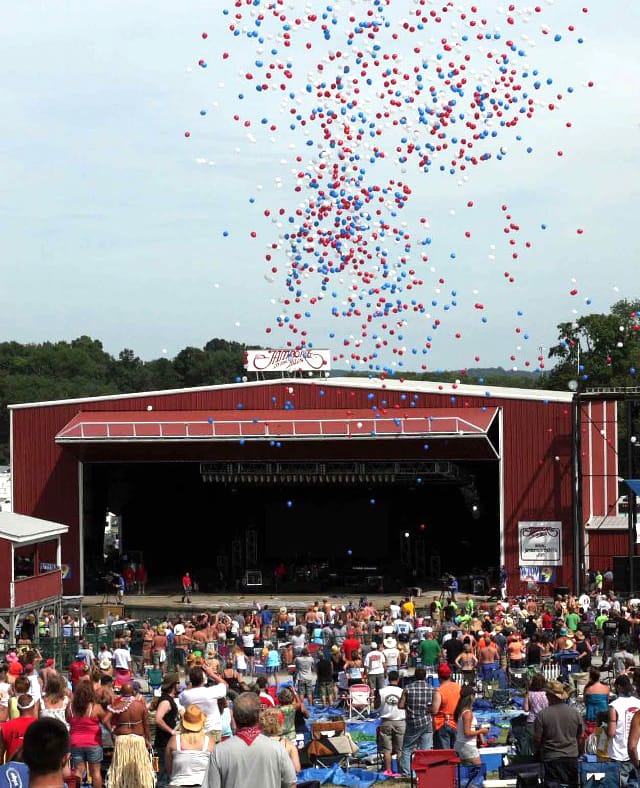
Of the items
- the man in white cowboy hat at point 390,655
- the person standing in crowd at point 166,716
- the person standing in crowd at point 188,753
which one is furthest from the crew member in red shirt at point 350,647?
the person standing in crowd at point 188,753

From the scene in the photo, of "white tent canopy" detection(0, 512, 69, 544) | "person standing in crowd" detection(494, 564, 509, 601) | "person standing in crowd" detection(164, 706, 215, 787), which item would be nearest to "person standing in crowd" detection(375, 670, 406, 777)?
"person standing in crowd" detection(164, 706, 215, 787)

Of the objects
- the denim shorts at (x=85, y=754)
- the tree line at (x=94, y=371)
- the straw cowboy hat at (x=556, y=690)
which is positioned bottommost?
the denim shorts at (x=85, y=754)

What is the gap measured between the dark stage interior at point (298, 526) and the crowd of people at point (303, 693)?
13520mm

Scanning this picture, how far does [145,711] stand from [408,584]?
92.9 ft

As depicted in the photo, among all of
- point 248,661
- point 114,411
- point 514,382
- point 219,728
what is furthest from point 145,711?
point 514,382

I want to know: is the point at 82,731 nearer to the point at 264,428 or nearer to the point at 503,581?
the point at 264,428

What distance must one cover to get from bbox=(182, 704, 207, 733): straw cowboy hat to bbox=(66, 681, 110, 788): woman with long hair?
996 millimetres

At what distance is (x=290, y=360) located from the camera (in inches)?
1527

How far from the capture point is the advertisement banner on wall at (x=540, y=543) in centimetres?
3562

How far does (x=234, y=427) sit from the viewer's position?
3609 centimetres

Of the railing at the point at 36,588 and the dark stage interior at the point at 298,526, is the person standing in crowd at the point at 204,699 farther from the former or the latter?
the dark stage interior at the point at 298,526

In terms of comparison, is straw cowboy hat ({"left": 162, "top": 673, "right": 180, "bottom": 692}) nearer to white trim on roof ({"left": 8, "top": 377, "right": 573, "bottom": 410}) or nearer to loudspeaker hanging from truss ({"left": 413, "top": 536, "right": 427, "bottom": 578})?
white trim on roof ({"left": 8, "top": 377, "right": 573, "bottom": 410})

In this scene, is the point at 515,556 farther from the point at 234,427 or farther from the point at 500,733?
the point at 500,733

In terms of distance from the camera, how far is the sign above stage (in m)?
38.7
